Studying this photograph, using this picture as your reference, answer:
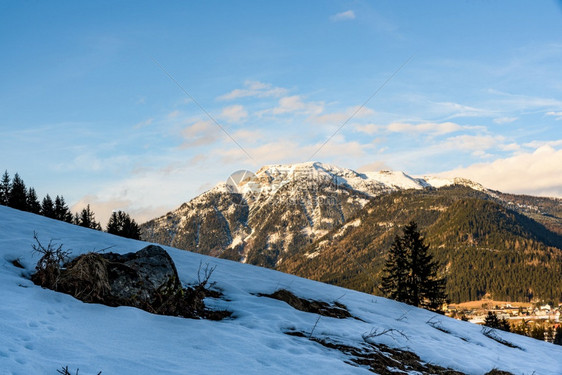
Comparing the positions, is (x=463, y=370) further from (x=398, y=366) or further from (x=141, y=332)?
(x=141, y=332)

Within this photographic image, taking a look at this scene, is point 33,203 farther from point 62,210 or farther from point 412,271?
point 412,271

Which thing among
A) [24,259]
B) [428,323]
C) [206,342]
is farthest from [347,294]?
[24,259]

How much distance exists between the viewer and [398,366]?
9070mm

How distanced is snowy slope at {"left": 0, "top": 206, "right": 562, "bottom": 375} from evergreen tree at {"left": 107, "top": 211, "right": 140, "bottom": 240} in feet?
225

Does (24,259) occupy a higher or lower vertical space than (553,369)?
higher

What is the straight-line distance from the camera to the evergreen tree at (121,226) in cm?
7981

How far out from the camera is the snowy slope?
6148mm

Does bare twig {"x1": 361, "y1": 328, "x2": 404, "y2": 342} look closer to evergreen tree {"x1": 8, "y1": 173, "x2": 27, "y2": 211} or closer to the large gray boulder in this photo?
the large gray boulder

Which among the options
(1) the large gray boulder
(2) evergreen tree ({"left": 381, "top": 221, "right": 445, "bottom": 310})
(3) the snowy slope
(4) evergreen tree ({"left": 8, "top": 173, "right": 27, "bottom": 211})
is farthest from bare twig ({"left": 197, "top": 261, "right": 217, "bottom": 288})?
(4) evergreen tree ({"left": 8, "top": 173, "right": 27, "bottom": 211})

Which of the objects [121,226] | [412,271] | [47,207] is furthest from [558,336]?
[47,207]

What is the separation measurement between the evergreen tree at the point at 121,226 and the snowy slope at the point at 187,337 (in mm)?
68543

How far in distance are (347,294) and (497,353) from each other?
5971 millimetres

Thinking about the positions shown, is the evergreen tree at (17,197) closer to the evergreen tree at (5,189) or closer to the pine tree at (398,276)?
the evergreen tree at (5,189)

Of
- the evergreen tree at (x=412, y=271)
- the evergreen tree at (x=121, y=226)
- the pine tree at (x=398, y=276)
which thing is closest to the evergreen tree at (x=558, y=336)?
the evergreen tree at (x=412, y=271)
